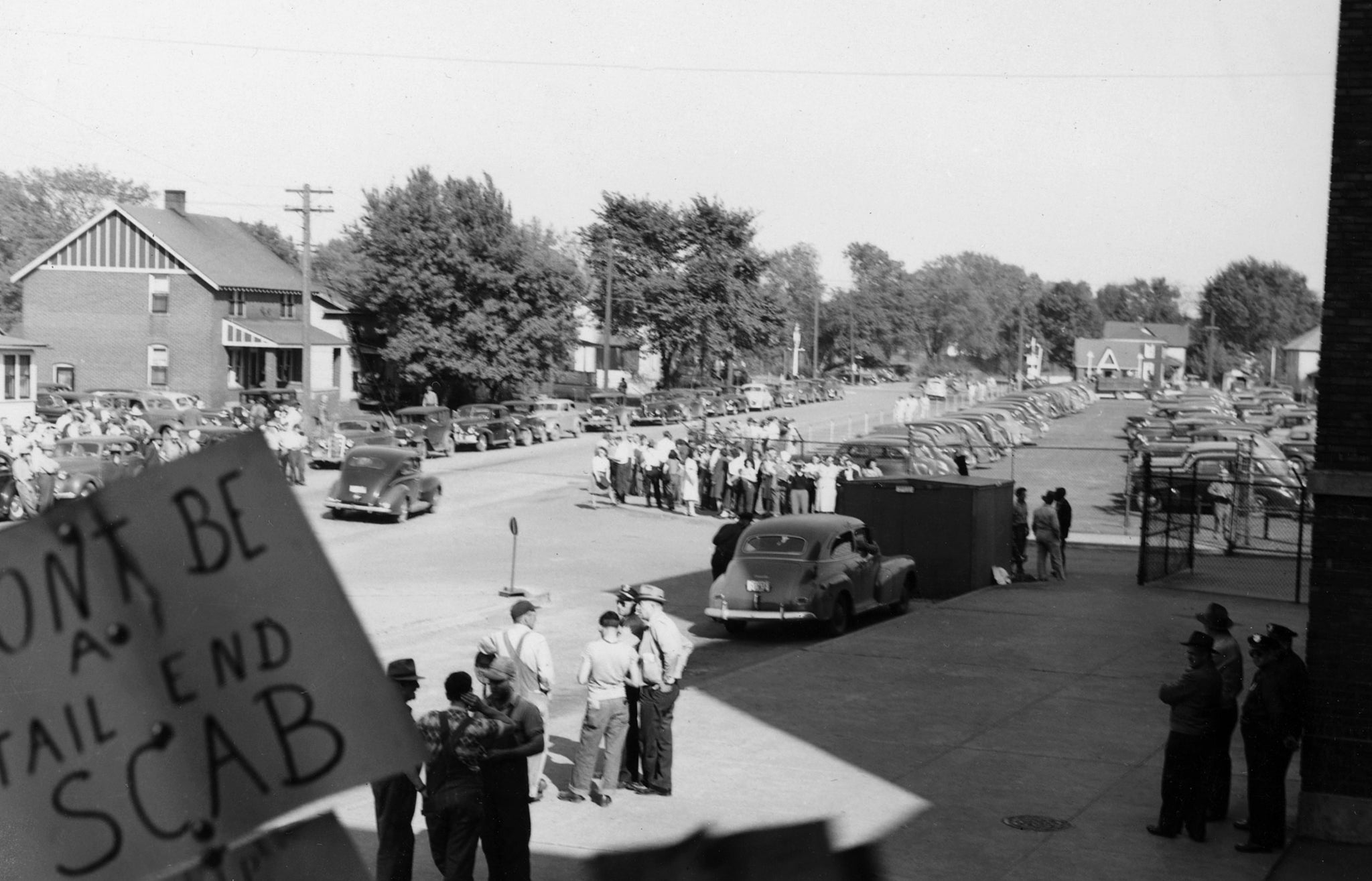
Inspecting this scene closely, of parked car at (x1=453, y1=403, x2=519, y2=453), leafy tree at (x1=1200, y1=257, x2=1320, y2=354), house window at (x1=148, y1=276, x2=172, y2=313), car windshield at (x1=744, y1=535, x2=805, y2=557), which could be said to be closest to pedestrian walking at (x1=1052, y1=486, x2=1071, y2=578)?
car windshield at (x1=744, y1=535, x2=805, y2=557)

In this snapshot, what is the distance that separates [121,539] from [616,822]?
8.79 metres

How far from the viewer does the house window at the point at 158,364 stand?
6159 centimetres

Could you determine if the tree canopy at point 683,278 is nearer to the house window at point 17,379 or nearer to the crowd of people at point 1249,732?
the house window at point 17,379

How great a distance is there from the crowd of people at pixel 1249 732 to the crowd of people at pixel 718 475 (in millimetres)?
19527

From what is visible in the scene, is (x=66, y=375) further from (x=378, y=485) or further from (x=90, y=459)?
(x=378, y=485)

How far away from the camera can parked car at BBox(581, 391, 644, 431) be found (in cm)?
5681

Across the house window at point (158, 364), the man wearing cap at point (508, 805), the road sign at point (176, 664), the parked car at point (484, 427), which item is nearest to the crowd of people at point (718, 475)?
the parked car at point (484, 427)

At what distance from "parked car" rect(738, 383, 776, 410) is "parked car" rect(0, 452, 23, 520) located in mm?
43666

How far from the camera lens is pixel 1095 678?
17.3 metres

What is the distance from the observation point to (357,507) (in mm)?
30719

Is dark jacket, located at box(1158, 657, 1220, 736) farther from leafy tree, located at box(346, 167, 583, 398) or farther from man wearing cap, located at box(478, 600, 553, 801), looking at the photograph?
leafy tree, located at box(346, 167, 583, 398)

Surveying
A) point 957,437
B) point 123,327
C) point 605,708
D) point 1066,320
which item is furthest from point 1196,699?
point 1066,320

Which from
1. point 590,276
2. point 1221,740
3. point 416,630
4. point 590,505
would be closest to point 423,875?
point 1221,740

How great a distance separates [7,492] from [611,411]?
30.8 metres
